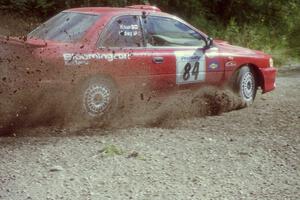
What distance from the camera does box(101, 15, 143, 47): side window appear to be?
7180 mm

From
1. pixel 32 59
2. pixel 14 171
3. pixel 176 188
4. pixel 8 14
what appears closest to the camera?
pixel 176 188

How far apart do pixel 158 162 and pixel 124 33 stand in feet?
8.17

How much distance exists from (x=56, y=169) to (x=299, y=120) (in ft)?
12.8

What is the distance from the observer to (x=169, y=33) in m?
7.92

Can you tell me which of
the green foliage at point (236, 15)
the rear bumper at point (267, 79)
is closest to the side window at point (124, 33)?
the rear bumper at point (267, 79)

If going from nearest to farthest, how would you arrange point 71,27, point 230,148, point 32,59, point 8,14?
point 230,148 → point 32,59 → point 71,27 → point 8,14

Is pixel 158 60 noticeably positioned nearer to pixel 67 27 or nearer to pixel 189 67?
pixel 189 67

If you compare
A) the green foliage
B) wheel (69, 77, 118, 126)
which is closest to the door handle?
wheel (69, 77, 118, 126)

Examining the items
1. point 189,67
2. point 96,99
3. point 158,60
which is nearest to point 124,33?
point 158,60

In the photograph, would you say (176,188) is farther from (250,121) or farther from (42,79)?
(250,121)

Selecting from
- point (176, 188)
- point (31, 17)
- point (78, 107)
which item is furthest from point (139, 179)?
point (31, 17)

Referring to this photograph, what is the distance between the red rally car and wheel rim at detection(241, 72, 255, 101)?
18 mm

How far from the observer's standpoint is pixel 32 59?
21.3ft

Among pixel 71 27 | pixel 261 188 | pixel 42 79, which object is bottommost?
pixel 261 188
